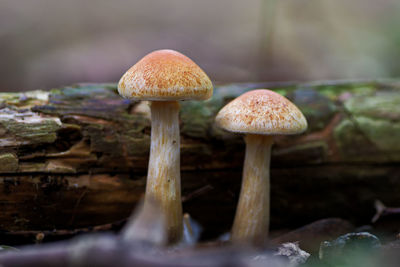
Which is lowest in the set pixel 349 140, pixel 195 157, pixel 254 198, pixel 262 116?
pixel 254 198

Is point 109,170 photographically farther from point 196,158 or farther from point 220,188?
point 220,188

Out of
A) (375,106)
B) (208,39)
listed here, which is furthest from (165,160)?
(208,39)

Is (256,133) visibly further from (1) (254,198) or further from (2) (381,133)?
(2) (381,133)

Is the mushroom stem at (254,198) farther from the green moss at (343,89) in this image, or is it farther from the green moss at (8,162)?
the green moss at (8,162)

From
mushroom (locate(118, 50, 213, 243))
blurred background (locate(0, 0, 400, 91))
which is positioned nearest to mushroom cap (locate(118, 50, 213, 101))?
mushroom (locate(118, 50, 213, 243))

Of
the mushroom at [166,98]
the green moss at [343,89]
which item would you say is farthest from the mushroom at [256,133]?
the green moss at [343,89]

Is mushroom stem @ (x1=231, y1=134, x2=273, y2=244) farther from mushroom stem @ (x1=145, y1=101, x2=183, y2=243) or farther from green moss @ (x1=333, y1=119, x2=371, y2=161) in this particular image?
green moss @ (x1=333, y1=119, x2=371, y2=161)

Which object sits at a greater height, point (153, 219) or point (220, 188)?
point (153, 219)

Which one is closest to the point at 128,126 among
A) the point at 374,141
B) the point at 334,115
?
the point at 334,115
